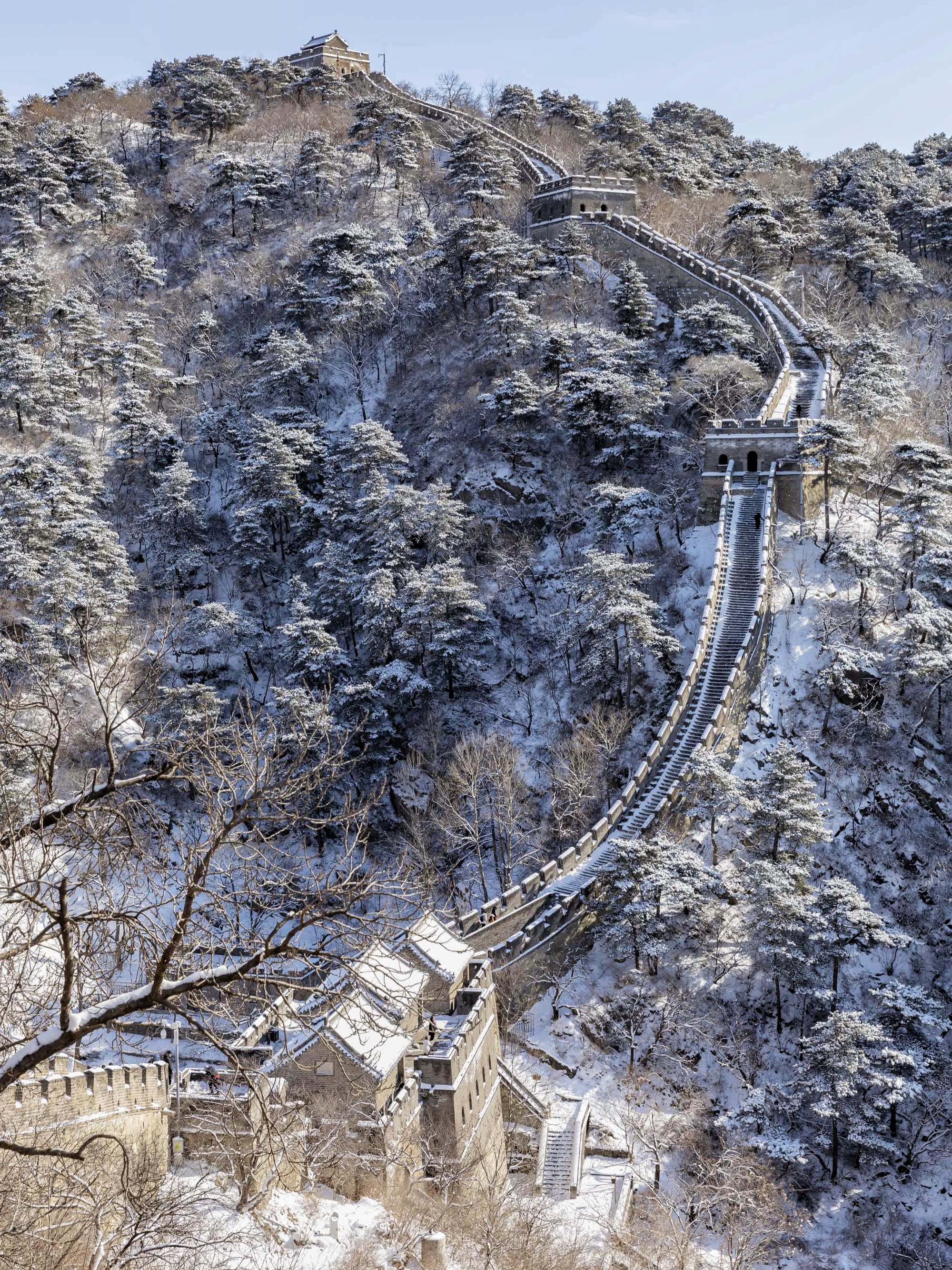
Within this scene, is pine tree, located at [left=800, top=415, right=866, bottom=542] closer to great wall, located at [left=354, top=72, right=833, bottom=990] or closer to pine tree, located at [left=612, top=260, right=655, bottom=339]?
great wall, located at [left=354, top=72, right=833, bottom=990]

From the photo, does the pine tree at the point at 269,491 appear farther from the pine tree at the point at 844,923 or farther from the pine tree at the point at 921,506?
the pine tree at the point at 844,923

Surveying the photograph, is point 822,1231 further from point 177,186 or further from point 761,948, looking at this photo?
point 177,186

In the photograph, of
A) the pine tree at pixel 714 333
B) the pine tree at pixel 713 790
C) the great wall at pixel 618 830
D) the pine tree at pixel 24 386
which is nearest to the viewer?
the great wall at pixel 618 830

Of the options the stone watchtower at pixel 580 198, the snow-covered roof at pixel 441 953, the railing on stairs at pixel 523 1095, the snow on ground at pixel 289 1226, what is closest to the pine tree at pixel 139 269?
the stone watchtower at pixel 580 198

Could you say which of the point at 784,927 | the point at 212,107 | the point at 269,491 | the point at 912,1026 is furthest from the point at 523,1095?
the point at 212,107

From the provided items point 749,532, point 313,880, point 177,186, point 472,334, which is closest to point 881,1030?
point 749,532

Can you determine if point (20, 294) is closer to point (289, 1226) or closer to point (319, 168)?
point (319, 168)

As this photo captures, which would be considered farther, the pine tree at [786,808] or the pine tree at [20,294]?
the pine tree at [20,294]
